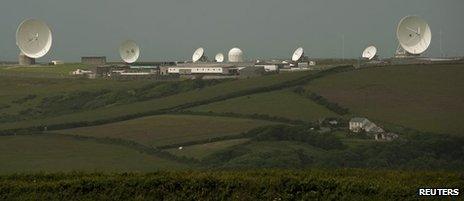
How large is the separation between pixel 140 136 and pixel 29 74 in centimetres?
7267

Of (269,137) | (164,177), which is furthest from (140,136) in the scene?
(164,177)

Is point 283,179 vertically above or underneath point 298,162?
above

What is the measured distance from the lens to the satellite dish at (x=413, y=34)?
88375 mm

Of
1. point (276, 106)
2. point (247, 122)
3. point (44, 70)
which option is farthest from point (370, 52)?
point (247, 122)

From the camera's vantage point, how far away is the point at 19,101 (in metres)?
86.6

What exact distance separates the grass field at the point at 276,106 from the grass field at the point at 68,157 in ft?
56.2

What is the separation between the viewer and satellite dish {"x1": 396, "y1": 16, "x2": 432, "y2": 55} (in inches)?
3479

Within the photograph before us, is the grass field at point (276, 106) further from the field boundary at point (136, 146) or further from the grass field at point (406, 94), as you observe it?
the field boundary at point (136, 146)

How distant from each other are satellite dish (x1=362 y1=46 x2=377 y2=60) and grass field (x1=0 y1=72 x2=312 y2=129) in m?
45.3

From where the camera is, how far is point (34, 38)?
107 m

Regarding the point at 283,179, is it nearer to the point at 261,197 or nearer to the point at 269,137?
the point at 261,197

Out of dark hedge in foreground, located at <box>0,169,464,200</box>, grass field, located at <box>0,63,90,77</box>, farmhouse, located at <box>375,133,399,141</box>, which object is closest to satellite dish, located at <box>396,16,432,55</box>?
farmhouse, located at <box>375,133,399,141</box>

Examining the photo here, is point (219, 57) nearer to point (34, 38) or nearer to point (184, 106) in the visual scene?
point (34, 38)

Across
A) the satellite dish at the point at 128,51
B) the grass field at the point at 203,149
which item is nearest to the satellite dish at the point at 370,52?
the satellite dish at the point at 128,51
